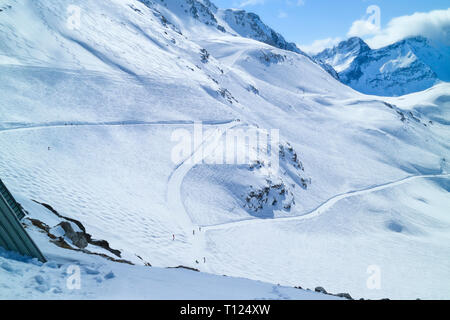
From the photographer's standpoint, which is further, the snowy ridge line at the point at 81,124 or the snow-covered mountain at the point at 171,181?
the snowy ridge line at the point at 81,124

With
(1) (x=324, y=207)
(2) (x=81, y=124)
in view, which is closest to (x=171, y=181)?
(2) (x=81, y=124)

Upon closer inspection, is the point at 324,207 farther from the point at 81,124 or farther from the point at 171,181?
the point at 81,124

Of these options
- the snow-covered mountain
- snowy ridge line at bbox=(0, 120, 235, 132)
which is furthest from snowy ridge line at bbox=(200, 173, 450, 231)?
snowy ridge line at bbox=(0, 120, 235, 132)

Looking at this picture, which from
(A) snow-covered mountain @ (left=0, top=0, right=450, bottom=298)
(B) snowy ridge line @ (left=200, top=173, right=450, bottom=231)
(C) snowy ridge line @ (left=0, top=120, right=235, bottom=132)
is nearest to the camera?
(A) snow-covered mountain @ (left=0, top=0, right=450, bottom=298)

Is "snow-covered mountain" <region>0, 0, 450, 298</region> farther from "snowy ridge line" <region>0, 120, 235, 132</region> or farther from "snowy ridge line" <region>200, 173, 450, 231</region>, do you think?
"snowy ridge line" <region>200, 173, 450, 231</region>

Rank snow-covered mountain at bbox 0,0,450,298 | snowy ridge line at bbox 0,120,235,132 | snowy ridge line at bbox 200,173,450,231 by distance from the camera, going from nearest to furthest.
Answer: snow-covered mountain at bbox 0,0,450,298 → snowy ridge line at bbox 0,120,235,132 → snowy ridge line at bbox 200,173,450,231

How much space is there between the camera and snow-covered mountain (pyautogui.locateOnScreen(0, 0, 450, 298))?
19.2 metres

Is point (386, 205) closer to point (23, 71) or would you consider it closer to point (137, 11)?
point (23, 71)

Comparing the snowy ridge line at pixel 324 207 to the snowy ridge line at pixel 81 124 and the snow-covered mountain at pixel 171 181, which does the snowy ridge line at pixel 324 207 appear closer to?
the snow-covered mountain at pixel 171 181

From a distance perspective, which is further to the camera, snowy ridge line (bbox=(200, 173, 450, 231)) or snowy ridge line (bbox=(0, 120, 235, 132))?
snowy ridge line (bbox=(200, 173, 450, 231))

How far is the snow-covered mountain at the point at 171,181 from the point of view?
19.2m

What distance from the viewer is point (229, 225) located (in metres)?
34.2

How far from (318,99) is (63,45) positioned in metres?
98.8

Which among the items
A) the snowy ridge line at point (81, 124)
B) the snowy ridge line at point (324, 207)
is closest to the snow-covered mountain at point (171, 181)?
the snowy ridge line at point (81, 124)
